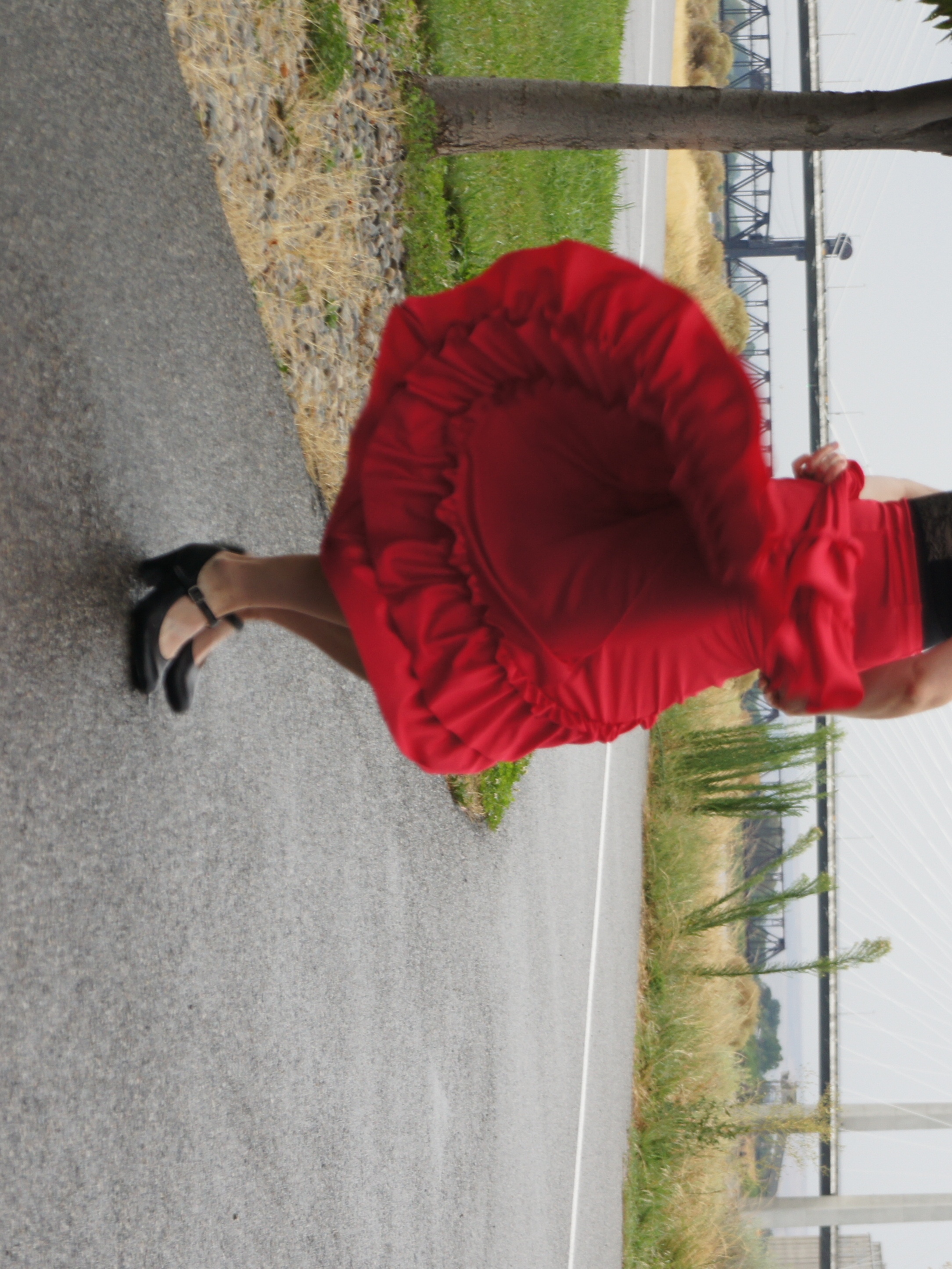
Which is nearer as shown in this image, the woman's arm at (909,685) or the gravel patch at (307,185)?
the woman's arm at (909,685)

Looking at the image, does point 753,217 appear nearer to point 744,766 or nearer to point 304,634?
point 744,766

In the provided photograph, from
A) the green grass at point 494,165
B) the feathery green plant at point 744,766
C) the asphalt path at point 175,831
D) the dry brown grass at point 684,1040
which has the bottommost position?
the dry brown grass at point 684,1040

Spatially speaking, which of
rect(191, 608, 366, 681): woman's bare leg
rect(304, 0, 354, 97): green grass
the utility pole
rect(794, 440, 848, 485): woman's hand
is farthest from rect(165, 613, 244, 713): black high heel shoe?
the utility pole

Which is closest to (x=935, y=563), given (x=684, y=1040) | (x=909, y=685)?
(x=909, y=685)

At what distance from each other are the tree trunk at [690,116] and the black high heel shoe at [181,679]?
284cm

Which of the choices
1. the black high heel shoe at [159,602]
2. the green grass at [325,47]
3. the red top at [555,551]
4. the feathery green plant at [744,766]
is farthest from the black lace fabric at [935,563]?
the feathery green plant at [744,766]

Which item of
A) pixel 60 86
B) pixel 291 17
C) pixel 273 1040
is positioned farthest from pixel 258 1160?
pixel 291 17

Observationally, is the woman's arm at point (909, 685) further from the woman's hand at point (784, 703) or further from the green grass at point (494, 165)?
the green grass at point (494, 165)

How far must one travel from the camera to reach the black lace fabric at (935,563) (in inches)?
91.3

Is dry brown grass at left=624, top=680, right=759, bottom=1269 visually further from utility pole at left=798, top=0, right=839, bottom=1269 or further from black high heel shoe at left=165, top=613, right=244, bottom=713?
black high heel shoe at left=165, top=613, right=244, bottom=713

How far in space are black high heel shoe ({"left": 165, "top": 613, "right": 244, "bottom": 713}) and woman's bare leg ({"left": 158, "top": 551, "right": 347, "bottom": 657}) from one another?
2.1 inches

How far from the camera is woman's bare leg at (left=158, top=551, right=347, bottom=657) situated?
8.43ft

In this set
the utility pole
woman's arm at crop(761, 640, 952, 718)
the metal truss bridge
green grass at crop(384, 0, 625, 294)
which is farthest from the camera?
the metal truss bridge

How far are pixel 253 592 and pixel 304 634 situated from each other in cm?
23
